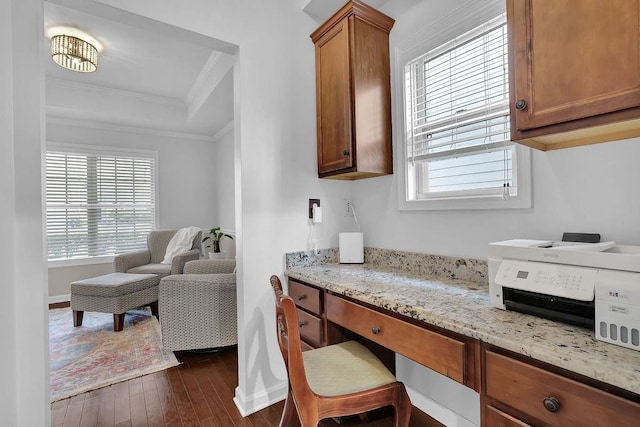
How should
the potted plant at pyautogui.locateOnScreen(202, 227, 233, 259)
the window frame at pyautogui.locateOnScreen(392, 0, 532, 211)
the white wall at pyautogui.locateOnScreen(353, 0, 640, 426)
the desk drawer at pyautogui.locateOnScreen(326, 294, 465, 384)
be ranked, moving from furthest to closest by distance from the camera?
1. the potted plant at pyautogui.locateOnScreen(202, 227, 233, 259)
2. the window frame at pyautogui.locateOnScreen(392, 0, 532, 211)
3. the white wall at pyautogui.locateOnScreen(353, 0, 640, 426)
4. the desk drawer at pyautogui.locateOnScreen(326, 294, 465, 384)

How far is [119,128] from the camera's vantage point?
177 inches

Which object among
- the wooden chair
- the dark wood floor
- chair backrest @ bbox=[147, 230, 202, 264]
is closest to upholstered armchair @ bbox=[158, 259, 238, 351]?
the dark wood floor

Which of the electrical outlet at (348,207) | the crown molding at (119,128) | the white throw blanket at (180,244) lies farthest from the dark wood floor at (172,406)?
the crown molding at (119,128)

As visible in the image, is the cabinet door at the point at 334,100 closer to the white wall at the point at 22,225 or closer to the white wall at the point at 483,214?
the white wall at the point at 483,214

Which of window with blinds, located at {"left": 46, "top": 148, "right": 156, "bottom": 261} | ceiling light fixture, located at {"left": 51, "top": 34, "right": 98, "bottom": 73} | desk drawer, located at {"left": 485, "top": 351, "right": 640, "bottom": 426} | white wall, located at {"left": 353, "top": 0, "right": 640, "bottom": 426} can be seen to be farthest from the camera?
window with blinds, located at {"left": 46, "top": 148, "right": 156, "bottom": 261}

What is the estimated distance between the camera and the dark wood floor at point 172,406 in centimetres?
174

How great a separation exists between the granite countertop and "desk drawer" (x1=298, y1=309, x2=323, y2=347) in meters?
0.22

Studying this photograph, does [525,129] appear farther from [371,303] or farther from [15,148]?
[15,148]

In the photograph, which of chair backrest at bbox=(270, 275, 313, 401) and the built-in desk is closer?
the built-in desk

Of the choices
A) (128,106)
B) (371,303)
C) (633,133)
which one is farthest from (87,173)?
(633,133)

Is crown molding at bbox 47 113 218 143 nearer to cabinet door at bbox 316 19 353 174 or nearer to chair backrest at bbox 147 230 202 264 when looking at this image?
chair backrest at bbox 147 230 202 264

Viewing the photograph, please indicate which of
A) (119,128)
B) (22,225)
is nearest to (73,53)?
(119,128)

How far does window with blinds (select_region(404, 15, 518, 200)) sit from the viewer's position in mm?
1472

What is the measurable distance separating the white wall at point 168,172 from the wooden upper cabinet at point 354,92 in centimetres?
371
